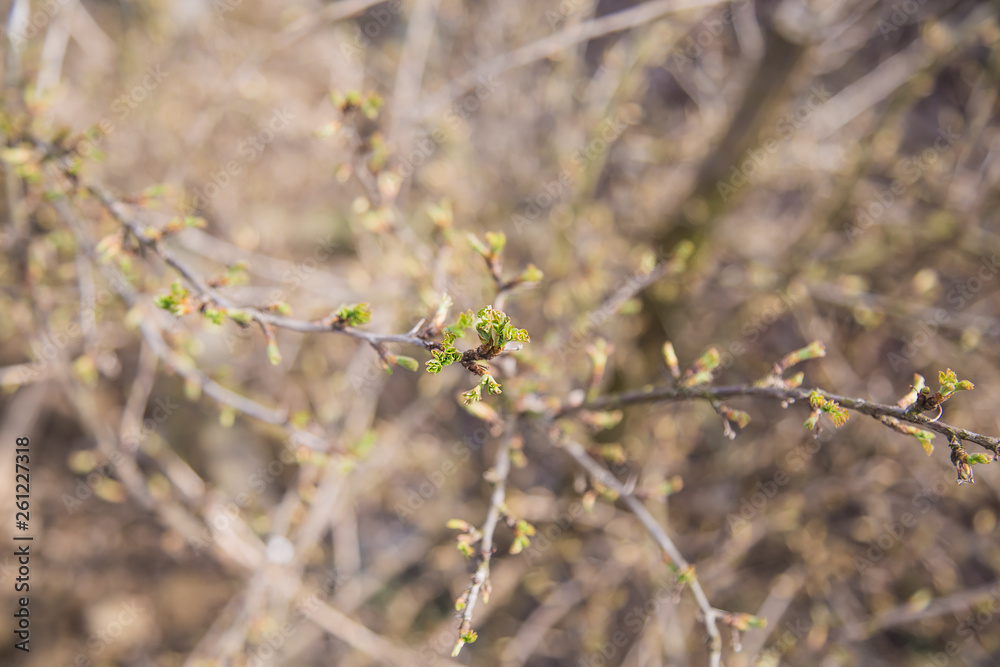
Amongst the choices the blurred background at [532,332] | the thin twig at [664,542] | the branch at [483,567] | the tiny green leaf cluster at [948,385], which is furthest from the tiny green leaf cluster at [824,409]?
the blurred background at [532,332]

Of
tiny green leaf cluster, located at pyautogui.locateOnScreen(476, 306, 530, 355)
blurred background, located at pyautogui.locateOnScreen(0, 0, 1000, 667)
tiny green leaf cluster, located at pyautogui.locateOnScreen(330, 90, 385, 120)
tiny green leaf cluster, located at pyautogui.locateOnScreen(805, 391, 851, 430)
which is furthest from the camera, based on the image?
blurred background, located at pyautogui.locateOnScreen(0, 0, 1000, 667)

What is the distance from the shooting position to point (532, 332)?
12.0ft

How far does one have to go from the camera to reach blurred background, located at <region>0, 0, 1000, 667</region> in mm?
2715

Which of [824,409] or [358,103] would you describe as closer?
[824,409]

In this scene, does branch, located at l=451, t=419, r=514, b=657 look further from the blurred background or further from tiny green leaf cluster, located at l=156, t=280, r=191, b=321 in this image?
tiny green leaf cluster, located at l=156, t=280, r=191, b=321

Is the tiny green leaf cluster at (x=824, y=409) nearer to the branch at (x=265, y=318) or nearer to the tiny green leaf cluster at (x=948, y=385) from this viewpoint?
the tiny green leaf cluster at (x=948, y=385)

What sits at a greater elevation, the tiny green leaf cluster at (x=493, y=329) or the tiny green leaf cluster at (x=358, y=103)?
the tiny green leaf cluster at (x=358, y=103)

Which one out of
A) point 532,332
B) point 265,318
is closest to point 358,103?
point 265,318

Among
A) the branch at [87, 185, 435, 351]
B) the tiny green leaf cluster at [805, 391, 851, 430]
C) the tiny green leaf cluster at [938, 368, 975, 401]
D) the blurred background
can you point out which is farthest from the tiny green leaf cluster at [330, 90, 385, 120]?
the tiny green leaf cluster at [938, 368, 975, 401]

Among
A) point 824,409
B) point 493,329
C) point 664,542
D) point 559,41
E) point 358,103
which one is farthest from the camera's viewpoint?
point 559,41

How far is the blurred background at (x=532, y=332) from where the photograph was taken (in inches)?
107

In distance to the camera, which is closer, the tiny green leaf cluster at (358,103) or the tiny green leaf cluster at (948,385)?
the tiny green leaf cluster at (948,385)

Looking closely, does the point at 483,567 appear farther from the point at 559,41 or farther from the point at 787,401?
the point at 559,41

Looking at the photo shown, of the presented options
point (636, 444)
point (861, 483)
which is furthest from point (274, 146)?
point (861, 483)
